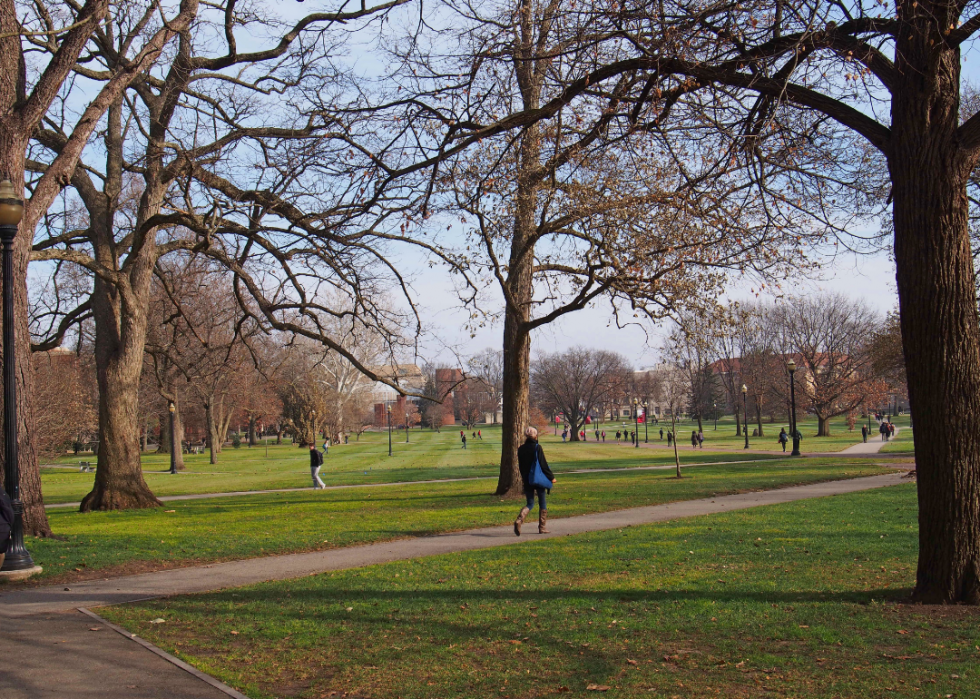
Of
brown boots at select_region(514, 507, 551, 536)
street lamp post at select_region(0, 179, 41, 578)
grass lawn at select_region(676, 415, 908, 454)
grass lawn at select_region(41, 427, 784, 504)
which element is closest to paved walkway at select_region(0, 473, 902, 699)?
brown boots at select_region(514, 507, 551, 536)

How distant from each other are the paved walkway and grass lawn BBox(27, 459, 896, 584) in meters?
0.89

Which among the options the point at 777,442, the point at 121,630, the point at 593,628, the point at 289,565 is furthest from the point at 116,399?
the point at 777,442

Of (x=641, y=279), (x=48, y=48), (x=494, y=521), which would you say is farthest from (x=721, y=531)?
(x=48, y=48)

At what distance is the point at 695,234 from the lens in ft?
45.6

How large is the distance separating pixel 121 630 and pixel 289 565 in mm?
3619

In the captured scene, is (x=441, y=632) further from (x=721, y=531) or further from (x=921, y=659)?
(x=721, y=531)

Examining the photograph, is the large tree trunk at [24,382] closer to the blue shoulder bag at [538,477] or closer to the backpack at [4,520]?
the backpack at [4,520]

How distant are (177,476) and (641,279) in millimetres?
32087

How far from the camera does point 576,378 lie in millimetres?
74500

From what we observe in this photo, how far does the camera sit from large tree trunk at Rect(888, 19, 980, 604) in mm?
6824

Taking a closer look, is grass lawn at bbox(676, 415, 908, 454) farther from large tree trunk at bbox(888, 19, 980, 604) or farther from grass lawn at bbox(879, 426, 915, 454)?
large tree trunk at bbox(888, 19, 980, 604)

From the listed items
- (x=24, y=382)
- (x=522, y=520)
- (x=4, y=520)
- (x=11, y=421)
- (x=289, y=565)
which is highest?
(x=24, y=382)

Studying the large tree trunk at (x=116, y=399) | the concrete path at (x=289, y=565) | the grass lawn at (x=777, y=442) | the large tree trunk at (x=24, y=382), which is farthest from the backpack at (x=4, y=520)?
the grass lawn at (x=777, y=442)

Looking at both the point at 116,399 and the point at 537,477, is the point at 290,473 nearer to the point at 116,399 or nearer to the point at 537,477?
the point at 116,399
